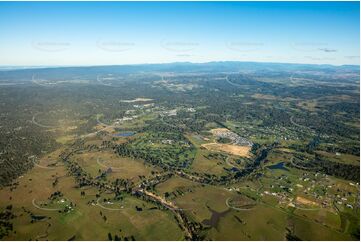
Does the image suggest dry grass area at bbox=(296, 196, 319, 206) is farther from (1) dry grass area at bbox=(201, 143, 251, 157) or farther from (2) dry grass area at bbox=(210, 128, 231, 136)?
(2) dry grass area at bbox=(210, 128, 231, 136)

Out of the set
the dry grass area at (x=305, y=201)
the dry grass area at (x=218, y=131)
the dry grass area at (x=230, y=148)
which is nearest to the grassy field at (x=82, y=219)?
the dry grass area at (x=305, y=201)

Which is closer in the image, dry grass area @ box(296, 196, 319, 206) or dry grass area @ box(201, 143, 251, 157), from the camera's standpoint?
dry grass area @ box(296, 196, 319, 206)

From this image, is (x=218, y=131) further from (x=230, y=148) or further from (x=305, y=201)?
(x=305, y=201)

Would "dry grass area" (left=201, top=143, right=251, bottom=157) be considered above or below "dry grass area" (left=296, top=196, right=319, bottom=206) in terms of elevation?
below

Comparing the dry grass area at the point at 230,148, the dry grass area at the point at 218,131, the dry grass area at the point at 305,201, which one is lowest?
the dry grass area at the point at 218,131

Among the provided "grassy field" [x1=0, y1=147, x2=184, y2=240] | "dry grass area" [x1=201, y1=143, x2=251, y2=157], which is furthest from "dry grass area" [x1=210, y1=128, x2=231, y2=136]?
"grassy field" [x1=0, y1=147, x2=184, y2=240]

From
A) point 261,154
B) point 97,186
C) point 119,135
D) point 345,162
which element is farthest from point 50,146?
point 345,162

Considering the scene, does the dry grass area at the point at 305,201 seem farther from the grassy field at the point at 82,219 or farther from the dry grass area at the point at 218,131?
the dry grass area at the point at 218,131

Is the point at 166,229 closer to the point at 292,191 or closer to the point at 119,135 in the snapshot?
the point at 292,191
